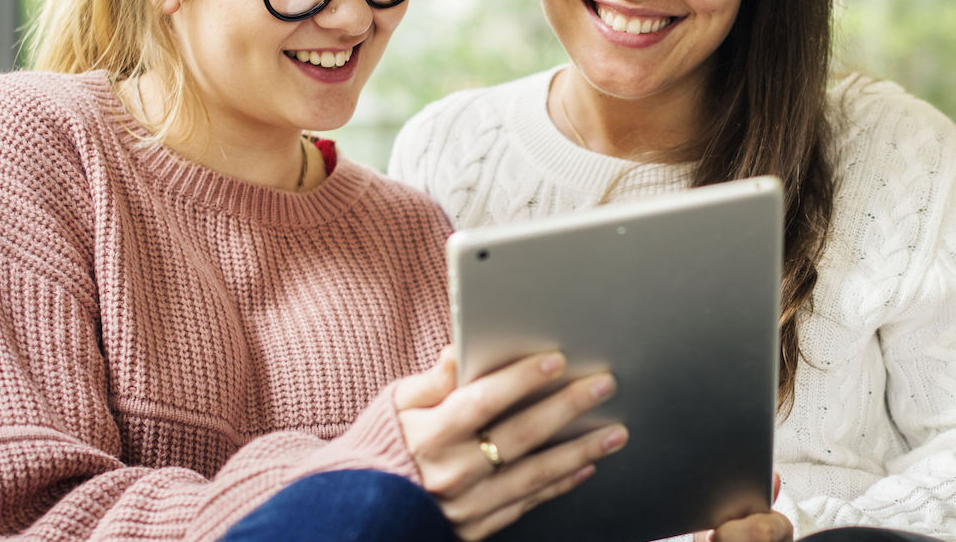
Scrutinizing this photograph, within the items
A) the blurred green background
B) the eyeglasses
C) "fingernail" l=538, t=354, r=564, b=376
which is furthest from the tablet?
the blurred green background

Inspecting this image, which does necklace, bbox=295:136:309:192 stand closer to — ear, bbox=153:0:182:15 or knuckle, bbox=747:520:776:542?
ear, bbox=153:0:182:15

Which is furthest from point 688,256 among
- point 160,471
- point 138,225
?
point 138,225

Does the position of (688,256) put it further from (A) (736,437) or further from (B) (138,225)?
(B) (138,225)

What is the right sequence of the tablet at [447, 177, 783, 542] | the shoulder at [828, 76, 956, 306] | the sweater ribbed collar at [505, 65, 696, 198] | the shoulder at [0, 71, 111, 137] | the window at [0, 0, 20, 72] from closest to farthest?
the tablet at [447, 177, 783, 542], the shoulder at [0, 71, 111, 137], the shoulder at [828, 76, 956, 306], the sweater ribbed collar at [505, 65, 696, 198], the window at [0, 0, 20, 72]

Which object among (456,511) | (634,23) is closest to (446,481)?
(456,511)

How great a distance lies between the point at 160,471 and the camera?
901 millimetres

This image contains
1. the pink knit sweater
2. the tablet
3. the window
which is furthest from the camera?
the window

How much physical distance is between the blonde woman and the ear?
0.01m

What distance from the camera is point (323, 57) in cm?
113

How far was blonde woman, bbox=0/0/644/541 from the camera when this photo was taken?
2.49 feet

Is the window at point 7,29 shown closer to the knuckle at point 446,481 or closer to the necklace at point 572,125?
the necklace at point 572,125

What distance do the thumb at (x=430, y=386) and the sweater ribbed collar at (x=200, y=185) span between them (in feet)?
1.48

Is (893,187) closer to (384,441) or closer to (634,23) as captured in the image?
(634,23)

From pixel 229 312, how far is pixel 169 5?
0.37 m
